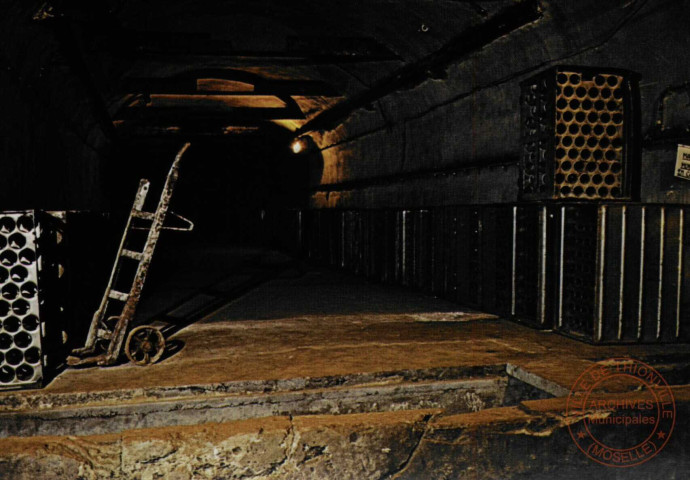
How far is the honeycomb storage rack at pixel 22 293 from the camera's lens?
3.70 metres

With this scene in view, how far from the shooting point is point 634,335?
4547 millimetres

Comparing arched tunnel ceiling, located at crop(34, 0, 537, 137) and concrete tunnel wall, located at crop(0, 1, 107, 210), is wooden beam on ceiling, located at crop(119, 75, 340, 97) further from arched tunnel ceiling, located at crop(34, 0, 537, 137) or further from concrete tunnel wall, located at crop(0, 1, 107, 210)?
concrete tunnel wall, located at crop(0, 1, 107, 210)

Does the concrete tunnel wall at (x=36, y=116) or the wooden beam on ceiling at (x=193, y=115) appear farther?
the wooden beam on ceiling at (x=193, y=115)

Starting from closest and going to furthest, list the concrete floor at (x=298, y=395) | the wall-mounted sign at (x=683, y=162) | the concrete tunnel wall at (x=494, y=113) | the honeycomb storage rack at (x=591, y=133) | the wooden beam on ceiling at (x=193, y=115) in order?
the concrete floor at (x=298, y=395) → the wall-mounted sign at (x=683, y=162) → the concrete tunnel wall at (x=494, y=113) → the honeycomb storage rack at (x=591, y=133) → the wooden beam on ceiling at (x=193, y=115)

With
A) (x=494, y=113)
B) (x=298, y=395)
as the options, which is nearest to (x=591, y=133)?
(x=494, y=113)

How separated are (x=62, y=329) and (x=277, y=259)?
897cm

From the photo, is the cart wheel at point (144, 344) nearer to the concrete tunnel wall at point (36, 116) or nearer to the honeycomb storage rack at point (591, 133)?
the concrete tunnel wall at point (36, 116)

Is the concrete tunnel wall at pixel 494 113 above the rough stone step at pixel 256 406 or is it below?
above

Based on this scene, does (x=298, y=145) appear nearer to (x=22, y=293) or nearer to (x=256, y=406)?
(x=22, y=293)

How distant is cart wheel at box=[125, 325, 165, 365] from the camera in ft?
13.5

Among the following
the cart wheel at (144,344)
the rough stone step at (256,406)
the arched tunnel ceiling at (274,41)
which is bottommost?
the rough stone step at (256,406)

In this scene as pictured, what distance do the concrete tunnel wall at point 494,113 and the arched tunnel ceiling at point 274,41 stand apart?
45 centimetres

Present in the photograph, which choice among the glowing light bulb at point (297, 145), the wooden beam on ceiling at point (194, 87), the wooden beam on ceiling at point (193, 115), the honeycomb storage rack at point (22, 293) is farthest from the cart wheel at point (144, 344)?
the glowing light bulb at point (297, 145)

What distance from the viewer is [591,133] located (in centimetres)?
521
